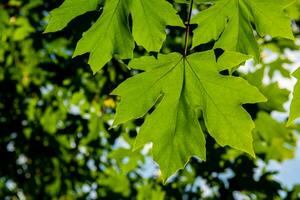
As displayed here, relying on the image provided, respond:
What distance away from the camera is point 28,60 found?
4207mm

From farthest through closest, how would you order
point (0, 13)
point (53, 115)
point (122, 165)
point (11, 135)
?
point (11, 135) < point (53, 115) < point (122, 165) < point (0, 13)

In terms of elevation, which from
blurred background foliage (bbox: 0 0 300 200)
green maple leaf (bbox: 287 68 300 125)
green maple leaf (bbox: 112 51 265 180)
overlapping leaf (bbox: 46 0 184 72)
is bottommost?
blurred background foliage (bbox: 0 0 300 200)

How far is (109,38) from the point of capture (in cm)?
154

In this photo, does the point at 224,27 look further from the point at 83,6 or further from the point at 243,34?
the point at 83,6

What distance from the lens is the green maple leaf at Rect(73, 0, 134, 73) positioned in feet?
4.99

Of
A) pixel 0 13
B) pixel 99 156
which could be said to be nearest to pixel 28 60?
pixel 0 13

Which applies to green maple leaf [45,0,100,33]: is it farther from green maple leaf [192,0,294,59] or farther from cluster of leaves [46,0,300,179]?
green maple leaf [192,0,294,59]

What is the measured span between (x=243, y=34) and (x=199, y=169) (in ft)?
6.99

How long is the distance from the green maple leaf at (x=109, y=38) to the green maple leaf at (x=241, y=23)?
294 mm

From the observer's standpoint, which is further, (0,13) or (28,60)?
(28,60)

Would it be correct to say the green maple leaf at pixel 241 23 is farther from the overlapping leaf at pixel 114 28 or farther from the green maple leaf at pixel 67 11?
the green maple leaf at pixel 67 11

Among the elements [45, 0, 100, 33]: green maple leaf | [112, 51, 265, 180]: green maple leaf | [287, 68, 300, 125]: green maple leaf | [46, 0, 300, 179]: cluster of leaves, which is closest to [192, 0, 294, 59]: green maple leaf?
[46, 0, 300, 179]: cluster of leaves

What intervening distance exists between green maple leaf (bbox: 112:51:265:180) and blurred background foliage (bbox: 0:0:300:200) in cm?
113

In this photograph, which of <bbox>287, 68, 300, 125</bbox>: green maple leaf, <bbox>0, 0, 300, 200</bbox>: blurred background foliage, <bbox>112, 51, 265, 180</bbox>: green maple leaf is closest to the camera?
<bbox>287, 68, 300, 125</bbox>: green maple leaf
